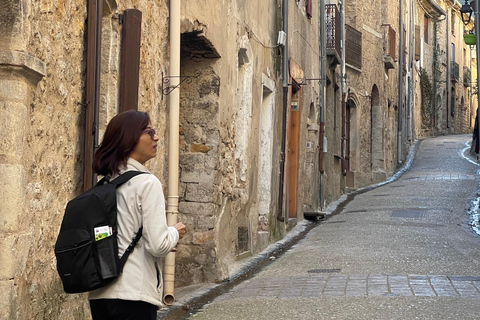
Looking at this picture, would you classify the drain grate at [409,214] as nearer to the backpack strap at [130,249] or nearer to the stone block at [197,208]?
the stone block at [197,208]

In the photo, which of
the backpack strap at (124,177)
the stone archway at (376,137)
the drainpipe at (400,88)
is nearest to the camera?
the backpack strap at (124,177)

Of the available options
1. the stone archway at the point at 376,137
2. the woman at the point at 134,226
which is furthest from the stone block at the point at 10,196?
the stone archway at the point at 376,137

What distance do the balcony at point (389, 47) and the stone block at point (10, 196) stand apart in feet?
75.3

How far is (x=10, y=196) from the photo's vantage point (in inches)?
169

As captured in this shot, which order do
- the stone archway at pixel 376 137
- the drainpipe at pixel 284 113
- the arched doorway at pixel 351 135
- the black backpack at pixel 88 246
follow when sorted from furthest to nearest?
1. the stone archway at pixel 376 137
2. the arched doorway at pixel 351 135
3. the drainpipe at pixel 284 113
4. the black backpack at pixel 88 246

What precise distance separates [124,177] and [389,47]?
2443 cm

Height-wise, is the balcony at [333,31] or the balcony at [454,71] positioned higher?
the balcony at [454,71]

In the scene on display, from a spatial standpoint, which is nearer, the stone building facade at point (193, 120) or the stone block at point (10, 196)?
the stone block at point (10, 196)

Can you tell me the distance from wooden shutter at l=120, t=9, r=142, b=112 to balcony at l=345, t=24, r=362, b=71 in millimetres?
16081

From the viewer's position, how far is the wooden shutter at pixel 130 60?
6.03 meters

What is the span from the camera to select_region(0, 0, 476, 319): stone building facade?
14.4ft

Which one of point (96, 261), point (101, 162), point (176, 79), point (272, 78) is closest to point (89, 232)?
point (96, 261)

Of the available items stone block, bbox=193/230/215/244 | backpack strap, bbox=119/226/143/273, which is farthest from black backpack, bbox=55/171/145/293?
stone block, bbox=193/230/215/244

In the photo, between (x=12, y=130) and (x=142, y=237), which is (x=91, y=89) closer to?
(x=12, y=130)
